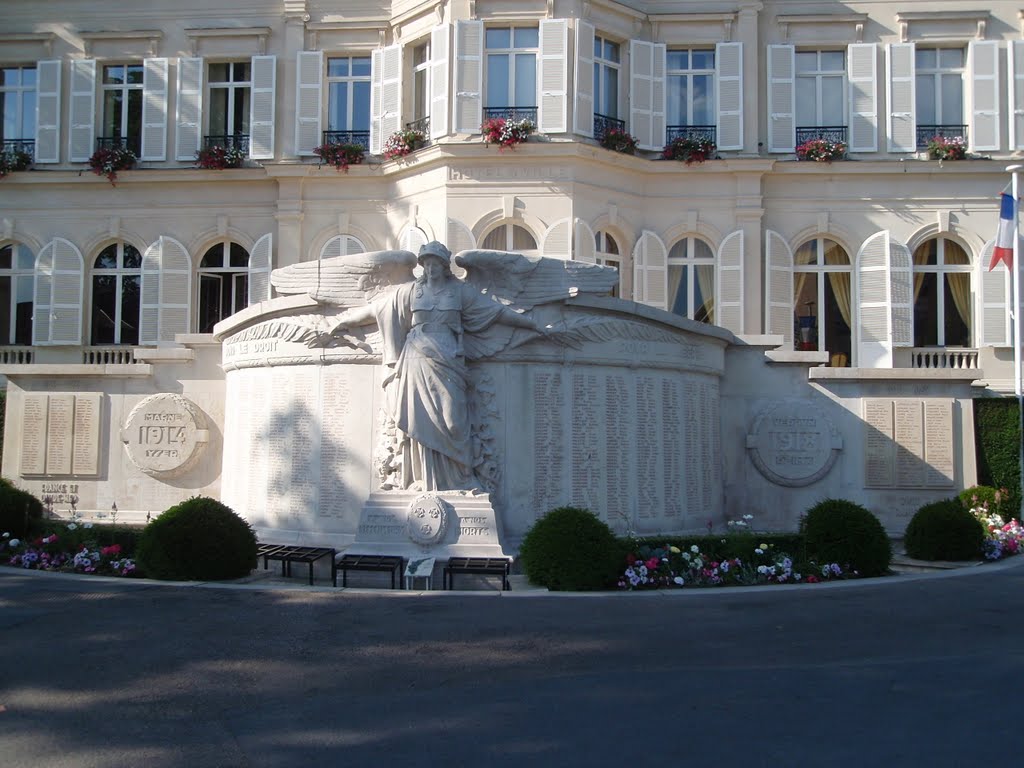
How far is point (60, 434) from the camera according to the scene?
16.6 meters

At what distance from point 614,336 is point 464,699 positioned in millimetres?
7286

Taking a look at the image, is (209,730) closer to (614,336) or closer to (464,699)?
(464,699)

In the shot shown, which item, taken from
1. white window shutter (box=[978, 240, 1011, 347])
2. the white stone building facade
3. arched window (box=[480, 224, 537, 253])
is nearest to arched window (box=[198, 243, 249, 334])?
the white stone building facade

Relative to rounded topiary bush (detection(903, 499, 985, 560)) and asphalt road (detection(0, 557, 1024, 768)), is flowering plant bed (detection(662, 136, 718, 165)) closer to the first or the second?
rounded topiary bush (detection(903, 499, 985, 560))

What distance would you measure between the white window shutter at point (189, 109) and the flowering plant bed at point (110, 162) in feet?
3.98

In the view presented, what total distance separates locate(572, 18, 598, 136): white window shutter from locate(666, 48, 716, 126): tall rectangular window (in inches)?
107

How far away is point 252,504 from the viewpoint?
1347 cm

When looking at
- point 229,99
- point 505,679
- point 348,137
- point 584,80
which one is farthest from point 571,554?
point 229,99

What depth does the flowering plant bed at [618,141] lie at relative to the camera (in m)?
23.1

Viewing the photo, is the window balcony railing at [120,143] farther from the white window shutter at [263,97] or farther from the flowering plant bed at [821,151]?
the flowering plant bed at [821,151]

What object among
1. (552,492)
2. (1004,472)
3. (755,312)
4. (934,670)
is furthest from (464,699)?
(755,312)

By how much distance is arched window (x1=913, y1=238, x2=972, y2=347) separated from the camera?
80.2ft

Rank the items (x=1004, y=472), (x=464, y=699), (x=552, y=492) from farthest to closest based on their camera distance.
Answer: (x=1004, y=472), (x=552, y=492), (x=464, y=699)

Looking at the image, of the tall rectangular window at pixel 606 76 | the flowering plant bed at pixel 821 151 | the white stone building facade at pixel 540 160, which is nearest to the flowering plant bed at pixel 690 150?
the white stone building facade at pixel 540 160
